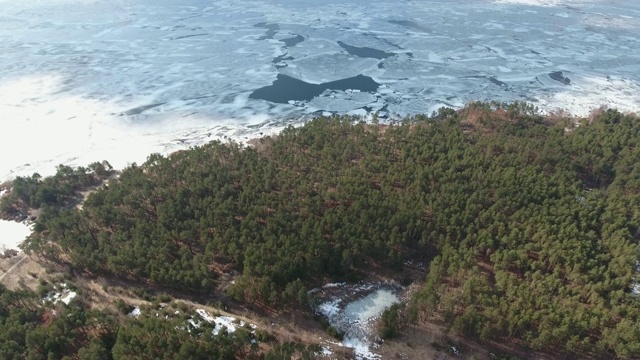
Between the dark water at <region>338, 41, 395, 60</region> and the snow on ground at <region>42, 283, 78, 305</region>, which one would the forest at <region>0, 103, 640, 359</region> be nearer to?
the snow on ground at <region>42, 283, 78, 305</region>

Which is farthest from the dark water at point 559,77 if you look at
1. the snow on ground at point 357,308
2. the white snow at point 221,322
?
the white snow at point 221,322

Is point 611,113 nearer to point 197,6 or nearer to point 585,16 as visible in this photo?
point 585,16

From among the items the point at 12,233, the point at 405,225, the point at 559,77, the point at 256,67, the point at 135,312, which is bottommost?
the point at 135,312

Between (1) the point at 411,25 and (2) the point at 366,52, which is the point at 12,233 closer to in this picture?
(2) the point at 366,52

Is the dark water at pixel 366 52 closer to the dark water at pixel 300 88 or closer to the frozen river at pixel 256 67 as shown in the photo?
the frozen river at pixel 256 67

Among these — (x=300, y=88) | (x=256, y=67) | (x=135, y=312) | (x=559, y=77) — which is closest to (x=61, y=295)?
(x=135, y=312)

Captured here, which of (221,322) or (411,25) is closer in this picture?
→ (221,322)

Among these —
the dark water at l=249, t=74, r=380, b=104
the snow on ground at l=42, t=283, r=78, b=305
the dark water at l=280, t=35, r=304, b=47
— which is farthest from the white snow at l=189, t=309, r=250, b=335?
the dark water at l=280, t=35, r=304, b=47
